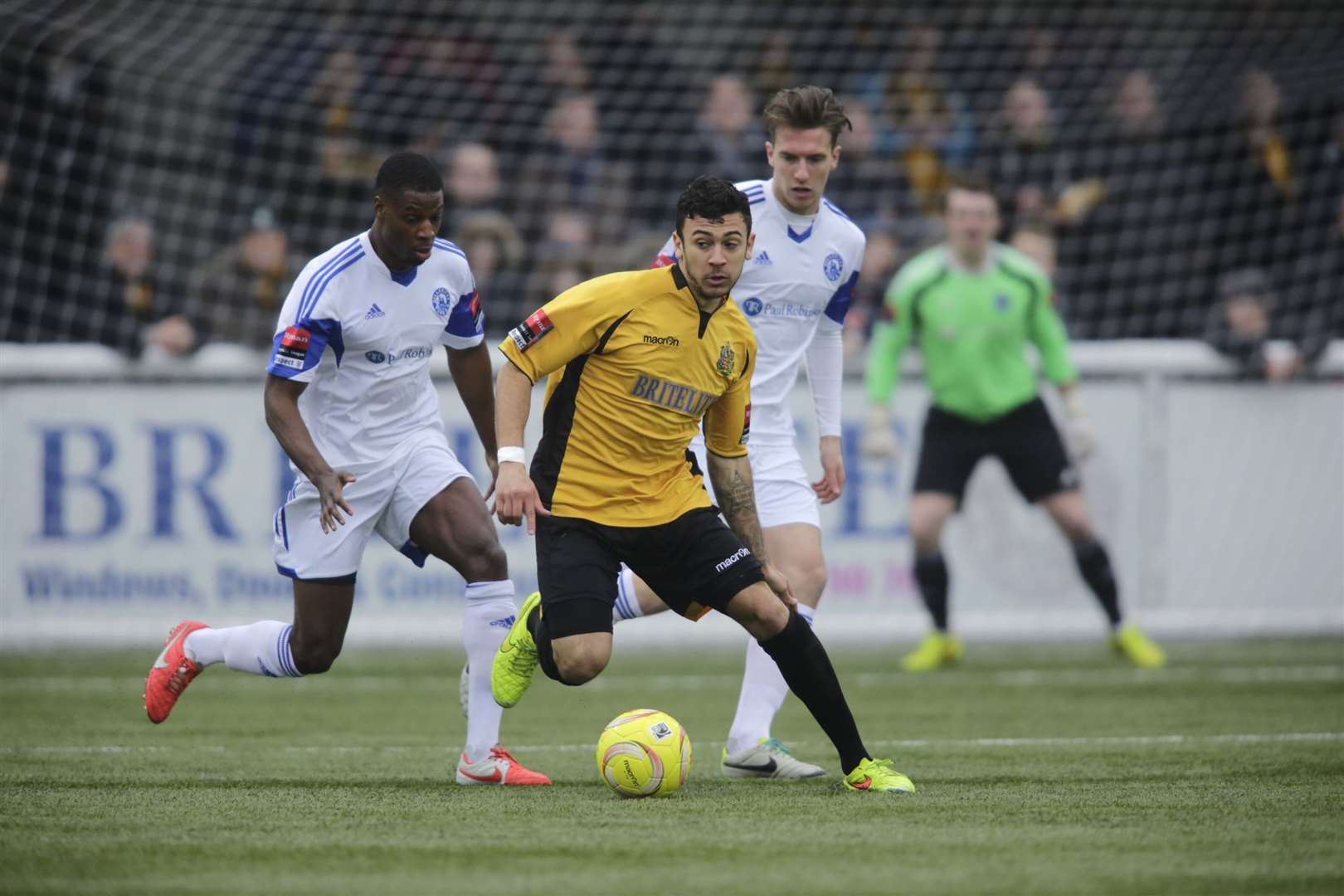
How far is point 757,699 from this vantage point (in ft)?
20.0

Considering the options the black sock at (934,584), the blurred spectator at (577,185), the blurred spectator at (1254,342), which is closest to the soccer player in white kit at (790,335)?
the black sock at (934,584)

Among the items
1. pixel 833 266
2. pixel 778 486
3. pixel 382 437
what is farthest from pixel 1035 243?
pixel 382 437

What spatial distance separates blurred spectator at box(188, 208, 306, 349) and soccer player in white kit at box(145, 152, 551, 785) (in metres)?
5.44

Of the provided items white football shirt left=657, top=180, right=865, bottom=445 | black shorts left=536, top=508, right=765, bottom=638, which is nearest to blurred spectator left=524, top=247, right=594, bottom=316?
white football shirt left=657, top=180, right=865, bottom=445

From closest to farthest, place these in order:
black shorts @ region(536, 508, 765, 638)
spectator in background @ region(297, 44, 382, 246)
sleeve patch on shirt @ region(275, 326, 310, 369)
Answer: black shorts @ region(536, 508, 765, 638) < sleeve patch on shirt @ region(275, 326, 310, 369) < spectator in background @ region(297, 44, 382, 246)

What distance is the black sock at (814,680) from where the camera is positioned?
211 inches

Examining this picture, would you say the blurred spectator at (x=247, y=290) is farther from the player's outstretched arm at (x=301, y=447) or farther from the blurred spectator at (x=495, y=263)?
the player's outstretched arm at (x=301, y=447)

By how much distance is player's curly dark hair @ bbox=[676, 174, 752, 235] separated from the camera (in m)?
5.23

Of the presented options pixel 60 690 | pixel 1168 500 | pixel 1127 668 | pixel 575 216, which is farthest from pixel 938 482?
pixel 60 690

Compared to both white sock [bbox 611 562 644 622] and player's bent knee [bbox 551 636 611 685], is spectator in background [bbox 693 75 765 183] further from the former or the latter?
player's bent knee [bbox 551 636 611 685]

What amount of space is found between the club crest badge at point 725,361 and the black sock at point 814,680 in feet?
2.51

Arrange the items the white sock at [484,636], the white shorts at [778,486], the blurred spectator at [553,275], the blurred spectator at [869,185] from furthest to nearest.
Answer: the blurred spectator at [869,185]
the blurred spectator at [553,275]
the white shorts at [778,486]
the white sock at [484,636]

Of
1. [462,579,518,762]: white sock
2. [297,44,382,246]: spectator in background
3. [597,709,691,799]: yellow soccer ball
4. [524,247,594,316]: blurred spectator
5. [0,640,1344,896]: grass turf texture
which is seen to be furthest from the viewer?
[297,44,382,246]: spectator in background

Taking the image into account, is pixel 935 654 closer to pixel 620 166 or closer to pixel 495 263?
pixel 495 263
